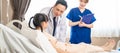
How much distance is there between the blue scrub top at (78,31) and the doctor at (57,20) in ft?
0.40

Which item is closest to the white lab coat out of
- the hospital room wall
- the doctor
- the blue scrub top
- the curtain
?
the doctor

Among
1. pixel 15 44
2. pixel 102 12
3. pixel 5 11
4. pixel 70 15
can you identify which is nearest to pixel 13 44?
pixel 15 44

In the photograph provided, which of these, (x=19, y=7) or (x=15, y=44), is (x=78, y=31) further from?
(x=15, y=44)

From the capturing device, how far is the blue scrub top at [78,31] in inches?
127

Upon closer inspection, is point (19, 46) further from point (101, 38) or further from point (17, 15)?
point (101, 38)

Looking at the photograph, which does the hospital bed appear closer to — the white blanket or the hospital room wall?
the white blanket

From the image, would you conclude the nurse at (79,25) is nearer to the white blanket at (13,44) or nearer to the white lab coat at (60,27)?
the white lab coat at (60,27)

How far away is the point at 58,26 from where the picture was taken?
319cm

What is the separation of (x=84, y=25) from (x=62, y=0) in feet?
1.62

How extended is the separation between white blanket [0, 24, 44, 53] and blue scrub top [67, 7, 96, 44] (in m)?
1.52

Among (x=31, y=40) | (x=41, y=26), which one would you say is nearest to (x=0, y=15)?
(x=41, y=26)

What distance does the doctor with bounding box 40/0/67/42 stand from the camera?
315cm

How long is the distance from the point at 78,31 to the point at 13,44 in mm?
1688

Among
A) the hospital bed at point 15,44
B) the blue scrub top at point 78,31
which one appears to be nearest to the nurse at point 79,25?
the blue scrub top at point 78,31
